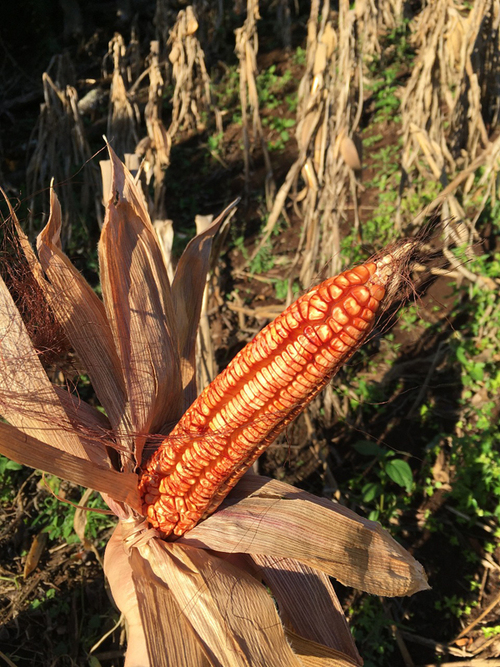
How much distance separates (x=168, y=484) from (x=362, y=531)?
409 millimetres

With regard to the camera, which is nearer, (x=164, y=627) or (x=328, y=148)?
(x=164, y=627)

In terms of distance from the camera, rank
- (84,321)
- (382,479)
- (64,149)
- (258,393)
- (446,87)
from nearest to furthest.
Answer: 1. (258,393)
2. (84,321)
3. (382,479)
4. (446,87)
5. (64,149)

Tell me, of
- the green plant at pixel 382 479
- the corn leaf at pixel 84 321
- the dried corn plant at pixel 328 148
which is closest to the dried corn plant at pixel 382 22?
the dried corn plant at pixel 328 148

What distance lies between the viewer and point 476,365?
2523mm

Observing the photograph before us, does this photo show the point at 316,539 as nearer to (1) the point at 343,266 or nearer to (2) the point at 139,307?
(2) the point at 139,307

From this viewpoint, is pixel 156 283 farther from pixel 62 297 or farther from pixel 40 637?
pixel 40 637

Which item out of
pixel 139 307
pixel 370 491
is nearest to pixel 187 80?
pixel 370 491

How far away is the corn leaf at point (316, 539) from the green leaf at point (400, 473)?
82 cm

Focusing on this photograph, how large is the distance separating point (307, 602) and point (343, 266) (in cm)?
167

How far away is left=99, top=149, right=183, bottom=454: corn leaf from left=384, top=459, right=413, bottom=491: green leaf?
1.01 meters

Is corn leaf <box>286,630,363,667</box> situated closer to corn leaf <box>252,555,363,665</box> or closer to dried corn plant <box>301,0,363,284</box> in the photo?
corn leaf <box>252,555,363,665</box>

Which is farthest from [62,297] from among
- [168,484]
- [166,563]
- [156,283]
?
[166,563]

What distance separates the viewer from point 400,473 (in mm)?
1966

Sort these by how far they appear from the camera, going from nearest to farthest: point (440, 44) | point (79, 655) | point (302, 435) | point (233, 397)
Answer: point (233, 397), point (79, 655), point (302, 435), point (440, 44)
